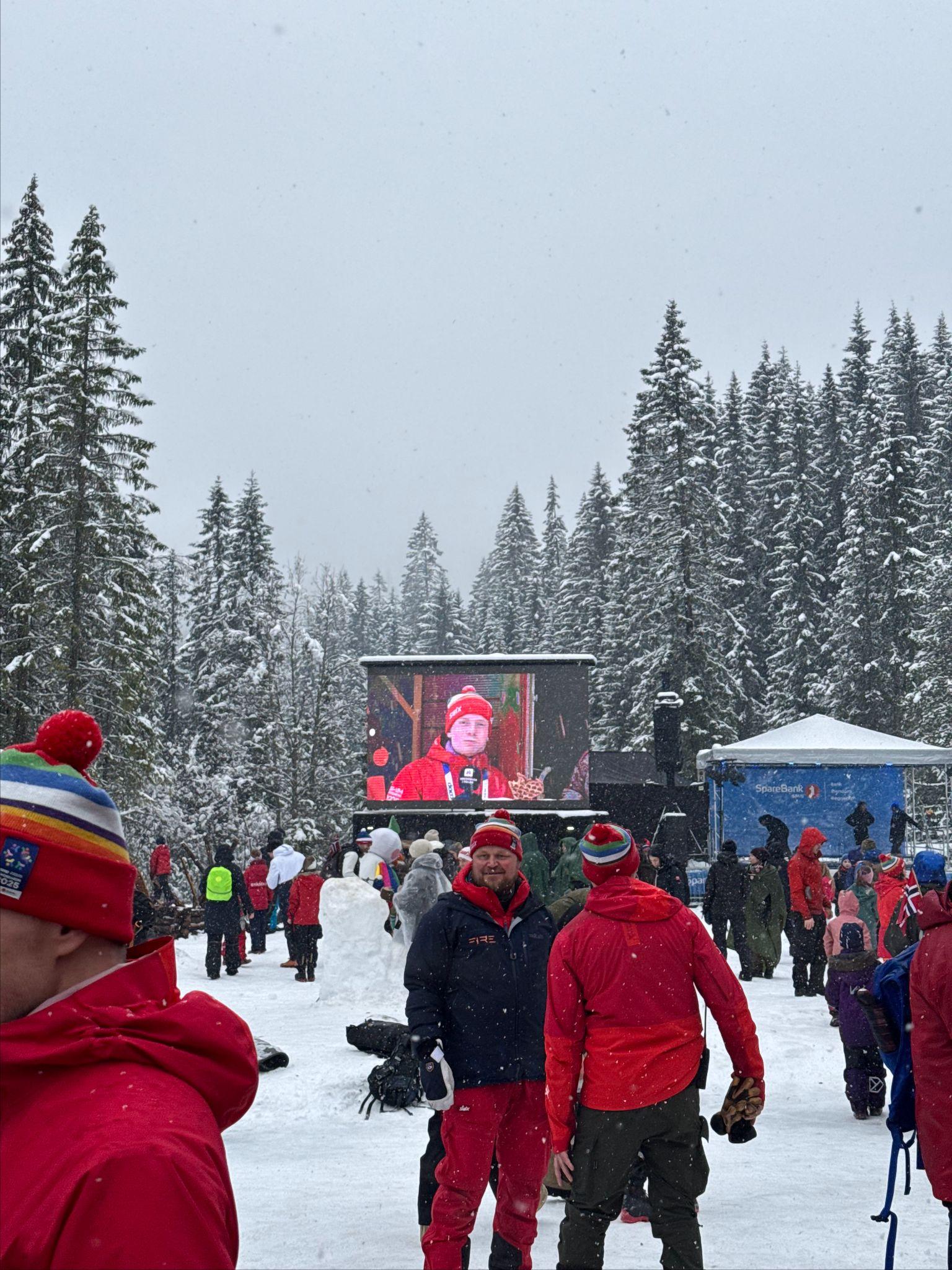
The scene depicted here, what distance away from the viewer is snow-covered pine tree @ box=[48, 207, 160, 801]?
24.0 metres

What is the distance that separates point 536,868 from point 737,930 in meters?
2.87

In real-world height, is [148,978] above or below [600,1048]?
above

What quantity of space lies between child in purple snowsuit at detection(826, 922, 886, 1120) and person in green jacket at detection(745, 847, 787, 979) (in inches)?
196

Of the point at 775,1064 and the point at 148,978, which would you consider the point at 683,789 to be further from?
the point at 148,978

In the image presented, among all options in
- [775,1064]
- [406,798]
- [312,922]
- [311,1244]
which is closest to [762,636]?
[406,798]

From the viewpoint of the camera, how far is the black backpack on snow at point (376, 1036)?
8875 mm

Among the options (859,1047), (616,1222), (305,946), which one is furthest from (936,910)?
(305,946)

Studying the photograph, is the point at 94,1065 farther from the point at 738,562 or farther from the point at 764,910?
the point at 738,562

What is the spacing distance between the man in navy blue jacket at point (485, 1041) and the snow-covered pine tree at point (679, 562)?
32.2m

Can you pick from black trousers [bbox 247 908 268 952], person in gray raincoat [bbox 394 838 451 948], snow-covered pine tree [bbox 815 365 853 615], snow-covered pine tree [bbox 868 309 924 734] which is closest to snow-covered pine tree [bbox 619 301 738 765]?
snow-covered pine tree [bbox 868 309 924 734]

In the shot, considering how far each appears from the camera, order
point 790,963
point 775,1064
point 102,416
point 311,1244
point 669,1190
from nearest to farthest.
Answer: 1. point 669,1190
2. point 311,1244
3. point 775,1064
4. point 790,963
5. point 102,416

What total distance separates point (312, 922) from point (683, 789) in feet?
44.9

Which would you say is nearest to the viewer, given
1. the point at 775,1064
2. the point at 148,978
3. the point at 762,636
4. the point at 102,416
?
the point at 148,978

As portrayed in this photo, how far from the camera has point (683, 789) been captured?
25953mm
